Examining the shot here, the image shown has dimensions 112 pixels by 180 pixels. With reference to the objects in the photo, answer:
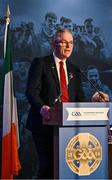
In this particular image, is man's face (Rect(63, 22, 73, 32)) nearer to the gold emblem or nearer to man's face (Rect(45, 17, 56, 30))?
man's face (Rect(45, 17, 56, 30))

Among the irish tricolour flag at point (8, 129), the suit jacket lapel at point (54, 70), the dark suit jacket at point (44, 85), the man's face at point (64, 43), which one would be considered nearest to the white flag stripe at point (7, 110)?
the irish tricolour flag at point (8, 129)

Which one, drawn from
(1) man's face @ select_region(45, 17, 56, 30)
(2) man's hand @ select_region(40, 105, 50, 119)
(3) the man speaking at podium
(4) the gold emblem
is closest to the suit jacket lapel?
(3) the man speaking at podium

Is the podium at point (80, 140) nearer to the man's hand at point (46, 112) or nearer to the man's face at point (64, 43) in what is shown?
the man's hand at point (46, 112)

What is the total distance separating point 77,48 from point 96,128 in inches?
78.9

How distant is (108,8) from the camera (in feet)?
15.9

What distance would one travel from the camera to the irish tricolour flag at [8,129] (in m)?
3.87

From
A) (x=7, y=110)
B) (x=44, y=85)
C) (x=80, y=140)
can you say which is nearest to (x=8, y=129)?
(x=7, y=110)

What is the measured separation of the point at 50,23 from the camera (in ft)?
15.4

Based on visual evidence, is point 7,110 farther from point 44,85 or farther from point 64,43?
point 64,43

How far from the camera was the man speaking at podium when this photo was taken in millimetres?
3210

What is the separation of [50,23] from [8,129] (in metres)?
1.49

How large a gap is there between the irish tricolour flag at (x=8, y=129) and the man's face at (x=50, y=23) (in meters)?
0.78

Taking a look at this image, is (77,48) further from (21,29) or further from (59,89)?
(59,89)

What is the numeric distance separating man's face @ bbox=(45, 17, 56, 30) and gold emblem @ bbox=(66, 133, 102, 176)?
6.93ft
